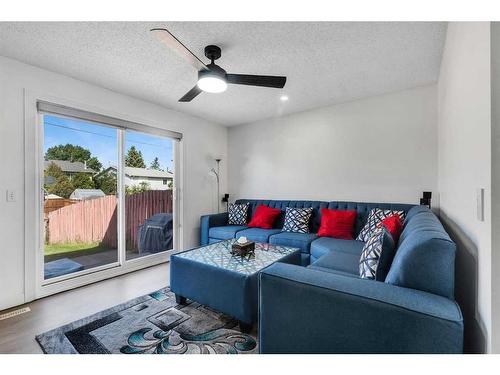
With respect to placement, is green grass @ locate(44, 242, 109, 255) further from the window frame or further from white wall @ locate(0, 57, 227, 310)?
white wall @ locate(0, 57, 227, 310)

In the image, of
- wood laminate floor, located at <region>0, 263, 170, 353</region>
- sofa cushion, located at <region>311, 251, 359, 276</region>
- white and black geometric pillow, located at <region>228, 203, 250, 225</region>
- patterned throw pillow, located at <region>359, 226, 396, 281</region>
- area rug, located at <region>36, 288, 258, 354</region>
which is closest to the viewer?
patterned throw pillow, located at <region>359, 226, 396, 281</region>

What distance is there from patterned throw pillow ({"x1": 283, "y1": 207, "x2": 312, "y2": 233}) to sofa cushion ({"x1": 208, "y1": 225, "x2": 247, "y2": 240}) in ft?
2.31

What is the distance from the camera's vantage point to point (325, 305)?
1.06 m

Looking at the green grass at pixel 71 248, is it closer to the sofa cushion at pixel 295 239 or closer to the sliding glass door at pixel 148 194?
the sliding glass door at pixel 148 194

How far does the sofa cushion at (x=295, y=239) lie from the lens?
2914 mm

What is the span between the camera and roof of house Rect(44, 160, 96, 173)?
8.52ft

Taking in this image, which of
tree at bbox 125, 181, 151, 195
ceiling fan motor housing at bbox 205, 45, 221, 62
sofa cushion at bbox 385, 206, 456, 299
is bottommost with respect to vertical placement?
sofa cushion at bbox 385, 206, 456, 299

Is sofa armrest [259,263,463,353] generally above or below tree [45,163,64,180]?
below

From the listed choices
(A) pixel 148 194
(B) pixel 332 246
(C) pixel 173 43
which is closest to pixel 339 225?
(B) pixel 332 246

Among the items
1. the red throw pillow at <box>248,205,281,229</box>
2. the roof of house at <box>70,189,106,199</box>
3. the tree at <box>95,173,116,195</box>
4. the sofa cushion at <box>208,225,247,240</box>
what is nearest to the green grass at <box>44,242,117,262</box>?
the roof of house at <box>70,189,106,199</box>

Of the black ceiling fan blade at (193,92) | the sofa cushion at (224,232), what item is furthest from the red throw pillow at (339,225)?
the black ceiling fan blade at (193,92)

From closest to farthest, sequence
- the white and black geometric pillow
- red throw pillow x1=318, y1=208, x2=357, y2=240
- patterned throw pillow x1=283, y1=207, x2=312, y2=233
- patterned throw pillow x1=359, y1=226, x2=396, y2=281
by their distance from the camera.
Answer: patterned throw pillow x1=359, y1=226, x2=396, y2=281 → red throw pillow x1=318, y1=208, x2=357, y2=240 → patterned throw pillow x1=283, y1=207, x2=312, y2=233 → the white and black geometric pillow
